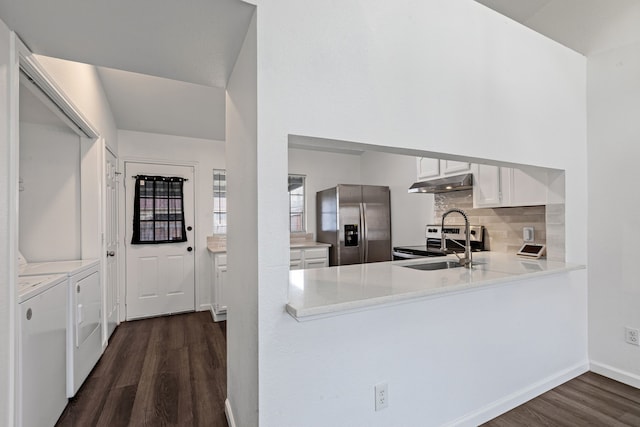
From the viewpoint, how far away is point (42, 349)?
5.43 feet

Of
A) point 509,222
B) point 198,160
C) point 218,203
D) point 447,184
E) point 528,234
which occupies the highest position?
point 198,160

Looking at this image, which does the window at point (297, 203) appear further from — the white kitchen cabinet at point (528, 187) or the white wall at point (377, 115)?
the white wall at point (377, 115)

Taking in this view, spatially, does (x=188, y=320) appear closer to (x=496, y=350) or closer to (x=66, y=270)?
(x=66, y=270)

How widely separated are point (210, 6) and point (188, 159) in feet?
10.8

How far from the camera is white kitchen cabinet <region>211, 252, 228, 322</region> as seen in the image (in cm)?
367

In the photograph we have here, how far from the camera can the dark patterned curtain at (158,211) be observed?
3832 mm

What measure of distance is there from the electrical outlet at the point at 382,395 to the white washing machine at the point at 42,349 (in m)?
1.71

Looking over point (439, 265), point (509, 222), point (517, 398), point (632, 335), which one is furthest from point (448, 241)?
point (517, 398)

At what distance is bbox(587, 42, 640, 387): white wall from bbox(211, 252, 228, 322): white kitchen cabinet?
12.0ft

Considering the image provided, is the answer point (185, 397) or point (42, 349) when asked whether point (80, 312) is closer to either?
point (42, 349)

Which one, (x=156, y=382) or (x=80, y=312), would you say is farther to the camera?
(x=156, y=382)

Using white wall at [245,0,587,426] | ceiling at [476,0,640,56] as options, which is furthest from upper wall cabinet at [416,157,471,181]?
ceiling at [476,0,640,56]

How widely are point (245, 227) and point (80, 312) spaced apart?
5.60 ft

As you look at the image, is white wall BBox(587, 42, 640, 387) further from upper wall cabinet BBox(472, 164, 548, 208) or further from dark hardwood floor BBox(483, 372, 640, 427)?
upper wall cabinet BBox(472, 164, 548, 208)
